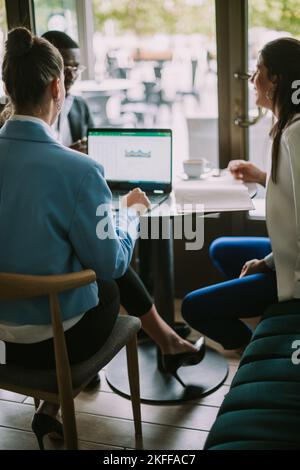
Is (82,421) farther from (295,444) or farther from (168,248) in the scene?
(295,444)

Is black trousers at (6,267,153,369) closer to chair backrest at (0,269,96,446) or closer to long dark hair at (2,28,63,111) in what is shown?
chair backrest at (0,269,96,446)

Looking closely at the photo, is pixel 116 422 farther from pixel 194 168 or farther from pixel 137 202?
pixel 194 168

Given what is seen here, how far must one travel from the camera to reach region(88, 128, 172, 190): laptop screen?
7.38 ft

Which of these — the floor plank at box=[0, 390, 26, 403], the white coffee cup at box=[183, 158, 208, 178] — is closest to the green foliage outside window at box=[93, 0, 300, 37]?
the white coffee cup at box=[183, 158, 208, 178]

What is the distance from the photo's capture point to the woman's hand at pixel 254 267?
2068mm

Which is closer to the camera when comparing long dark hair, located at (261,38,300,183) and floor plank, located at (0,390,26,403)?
long dark hair, located at (261,38,300,183)

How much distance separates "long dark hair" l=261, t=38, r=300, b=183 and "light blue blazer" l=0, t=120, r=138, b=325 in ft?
2.02

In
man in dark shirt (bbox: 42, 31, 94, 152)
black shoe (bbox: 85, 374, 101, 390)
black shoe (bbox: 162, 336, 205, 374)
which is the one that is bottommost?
black shoe (bbox: 85, 374, 101, 390)

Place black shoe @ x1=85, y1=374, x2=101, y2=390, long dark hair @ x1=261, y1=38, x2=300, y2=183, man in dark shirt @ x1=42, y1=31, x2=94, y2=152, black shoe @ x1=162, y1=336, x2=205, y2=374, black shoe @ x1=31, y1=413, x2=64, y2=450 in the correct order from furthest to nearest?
man in dark shirt @ x1=42, y1=31, x2=94, y2=152
black shoe @ x1=85, y1=374, x2=101, y2=390
black shoe @ x1=162, y1=336, x2=205, y2=374
long dark hair @ x1=261, y1=38, x2=300, y2=183
black shoe @ x1=31, y1=413, x2=64, y2=450

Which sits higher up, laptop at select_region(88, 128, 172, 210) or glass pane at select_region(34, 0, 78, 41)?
glass pane at select_region(34, 0, 78, 41)

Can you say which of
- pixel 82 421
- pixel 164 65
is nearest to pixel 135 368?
pixel 82 421

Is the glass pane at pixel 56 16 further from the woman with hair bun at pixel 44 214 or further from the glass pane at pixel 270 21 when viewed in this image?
the woman with hair bun at pixel 44 214

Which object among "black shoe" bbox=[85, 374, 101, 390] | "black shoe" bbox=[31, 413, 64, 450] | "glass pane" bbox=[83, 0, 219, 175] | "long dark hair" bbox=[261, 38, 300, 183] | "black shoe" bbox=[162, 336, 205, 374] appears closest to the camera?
"black shoe" bbox=[31, 413, 64, 450]

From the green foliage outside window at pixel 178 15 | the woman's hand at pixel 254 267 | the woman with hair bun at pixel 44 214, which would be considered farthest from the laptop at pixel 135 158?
the green foliage outside window at pixel 178 15
